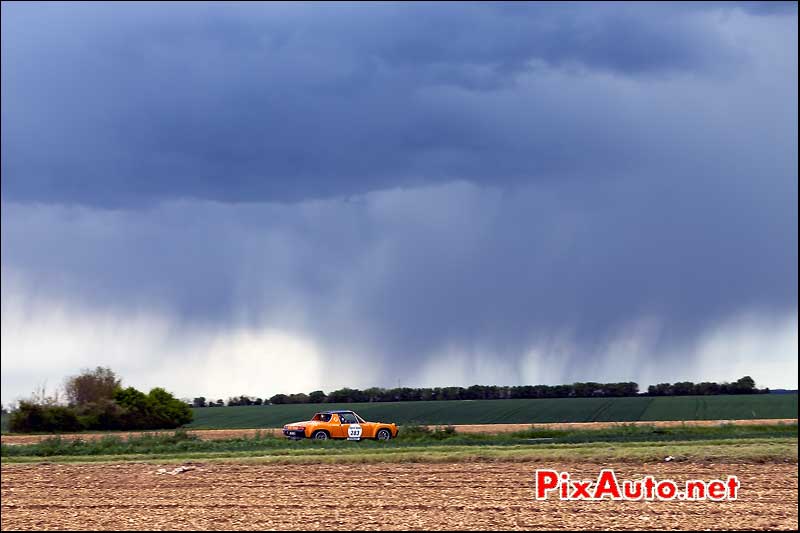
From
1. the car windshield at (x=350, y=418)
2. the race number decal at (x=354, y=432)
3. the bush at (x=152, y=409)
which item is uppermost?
the bush at (x=152, y=409)

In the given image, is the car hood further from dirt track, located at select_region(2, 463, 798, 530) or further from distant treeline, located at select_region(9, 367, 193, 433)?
distant treeline, located at select_region(9, 367, 193, 433)

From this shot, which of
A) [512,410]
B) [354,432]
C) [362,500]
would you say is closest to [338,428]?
[354,432]

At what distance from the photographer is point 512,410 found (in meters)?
28.1

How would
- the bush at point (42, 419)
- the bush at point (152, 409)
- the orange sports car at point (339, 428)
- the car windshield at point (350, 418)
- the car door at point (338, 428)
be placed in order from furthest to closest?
the car door at point (338, 428) → the orange sports car at point (339, 428) → the car windshield at point (350, 418) → the bush at point (42, 419) → the bush at point (152, 409)

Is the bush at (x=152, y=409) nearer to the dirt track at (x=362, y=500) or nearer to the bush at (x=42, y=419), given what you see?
the dirt track at (x=362, y=500)

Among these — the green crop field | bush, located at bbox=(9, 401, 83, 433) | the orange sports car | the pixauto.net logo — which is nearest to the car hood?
the orange sports car

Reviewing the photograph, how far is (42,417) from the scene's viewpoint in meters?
27.8

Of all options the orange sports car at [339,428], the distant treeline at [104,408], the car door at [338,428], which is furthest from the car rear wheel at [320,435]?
the distant treeline at [104,408]

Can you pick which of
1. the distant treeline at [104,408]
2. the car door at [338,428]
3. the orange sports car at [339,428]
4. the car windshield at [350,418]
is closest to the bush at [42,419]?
the distant treeline at [104,408]

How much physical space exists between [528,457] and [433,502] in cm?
866

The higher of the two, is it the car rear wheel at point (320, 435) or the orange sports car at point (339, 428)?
the orange sports car at point (339, 428)

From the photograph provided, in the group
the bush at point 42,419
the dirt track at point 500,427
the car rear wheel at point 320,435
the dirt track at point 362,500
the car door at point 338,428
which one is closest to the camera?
the dirt track at point 362,500

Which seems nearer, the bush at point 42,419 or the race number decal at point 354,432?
the bush at point 42,419

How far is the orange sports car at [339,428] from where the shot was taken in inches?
1057
